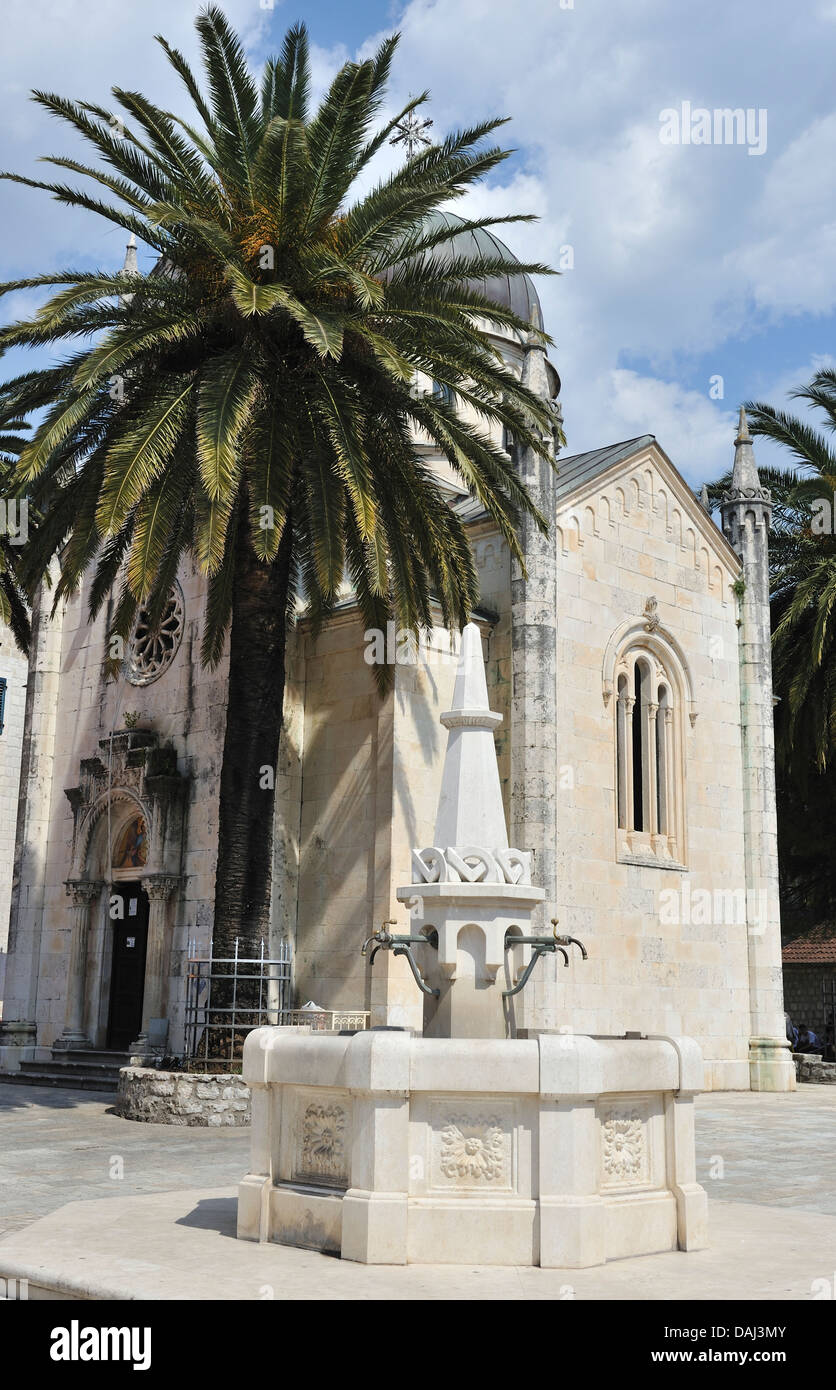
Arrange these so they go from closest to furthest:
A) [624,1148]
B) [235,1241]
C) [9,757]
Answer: [624,1148] → [235,1241] → [9,757]

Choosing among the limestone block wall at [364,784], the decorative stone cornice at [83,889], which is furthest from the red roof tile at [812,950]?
the decorative stone cornice at [83,889]

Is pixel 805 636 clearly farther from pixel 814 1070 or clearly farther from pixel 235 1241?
pixel 235 1241

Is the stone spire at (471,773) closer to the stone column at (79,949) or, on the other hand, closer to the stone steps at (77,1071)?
the stone steps at (77,1071)

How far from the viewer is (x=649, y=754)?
79.7ft

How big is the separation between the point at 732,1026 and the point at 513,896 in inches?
665

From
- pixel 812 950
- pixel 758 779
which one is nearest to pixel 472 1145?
pixel 758 779

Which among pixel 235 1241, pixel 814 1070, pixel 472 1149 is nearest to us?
pixel 472 1149

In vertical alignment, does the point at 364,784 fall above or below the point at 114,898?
above

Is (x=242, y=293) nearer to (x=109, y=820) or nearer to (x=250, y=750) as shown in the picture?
(x=250, y=750)

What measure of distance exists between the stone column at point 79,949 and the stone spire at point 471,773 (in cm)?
1537

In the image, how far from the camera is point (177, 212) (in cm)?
1512

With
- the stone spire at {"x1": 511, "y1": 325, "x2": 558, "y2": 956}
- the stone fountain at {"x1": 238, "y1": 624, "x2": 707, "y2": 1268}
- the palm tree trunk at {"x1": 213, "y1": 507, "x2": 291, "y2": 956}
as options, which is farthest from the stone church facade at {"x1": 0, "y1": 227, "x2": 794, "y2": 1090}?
the stone fountain at {"x1": 238, "y1": 624, "x2": 707, "y2": 1268}

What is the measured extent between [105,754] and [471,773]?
15.8 metres
